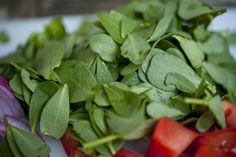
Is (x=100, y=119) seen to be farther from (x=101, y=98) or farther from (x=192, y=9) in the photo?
(x=192, y=9)

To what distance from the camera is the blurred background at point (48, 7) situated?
1242 millimetres

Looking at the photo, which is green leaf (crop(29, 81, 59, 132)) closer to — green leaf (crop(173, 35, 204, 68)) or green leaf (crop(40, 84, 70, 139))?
green leaf (crop(40, 84, 70, 139))

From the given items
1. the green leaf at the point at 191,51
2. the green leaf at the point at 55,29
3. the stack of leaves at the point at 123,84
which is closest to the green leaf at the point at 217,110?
the stack of leaves at the point at 123,84

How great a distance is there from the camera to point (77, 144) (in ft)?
1.99

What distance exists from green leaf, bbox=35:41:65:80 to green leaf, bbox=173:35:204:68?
183 millimetres

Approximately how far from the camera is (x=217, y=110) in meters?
0.58

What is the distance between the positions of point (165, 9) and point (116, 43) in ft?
0.58

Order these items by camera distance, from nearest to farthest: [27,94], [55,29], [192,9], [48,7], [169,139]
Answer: [169,139], [27,94], [192,9], [55,29], [48,7]

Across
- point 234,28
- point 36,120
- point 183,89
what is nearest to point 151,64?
point 183,89

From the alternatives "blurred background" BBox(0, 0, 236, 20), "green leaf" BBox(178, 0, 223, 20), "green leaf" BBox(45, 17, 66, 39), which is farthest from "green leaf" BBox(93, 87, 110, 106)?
"blurred background" BBox(0, 0, 236, 20)

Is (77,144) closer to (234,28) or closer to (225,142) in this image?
(225,142)

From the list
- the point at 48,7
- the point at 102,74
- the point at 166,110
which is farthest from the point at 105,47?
the point at 48,7

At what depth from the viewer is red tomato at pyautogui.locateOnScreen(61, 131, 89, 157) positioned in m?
0.60

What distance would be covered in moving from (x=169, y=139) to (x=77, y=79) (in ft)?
0.55
